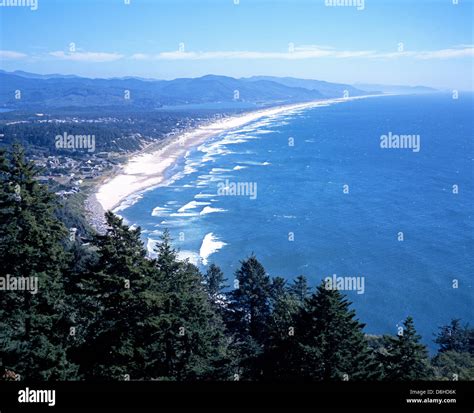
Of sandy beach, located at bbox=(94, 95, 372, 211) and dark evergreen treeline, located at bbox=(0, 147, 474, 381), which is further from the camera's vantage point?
sandy beach, located at bbox=(94, 95, 372, 211)

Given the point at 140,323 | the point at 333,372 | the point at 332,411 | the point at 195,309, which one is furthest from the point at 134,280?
the point at 332,411

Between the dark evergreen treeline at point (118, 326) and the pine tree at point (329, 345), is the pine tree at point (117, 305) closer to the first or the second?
the dark evergreen treeline at point (118, 326)

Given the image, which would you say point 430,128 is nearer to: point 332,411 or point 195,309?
point 195,309
